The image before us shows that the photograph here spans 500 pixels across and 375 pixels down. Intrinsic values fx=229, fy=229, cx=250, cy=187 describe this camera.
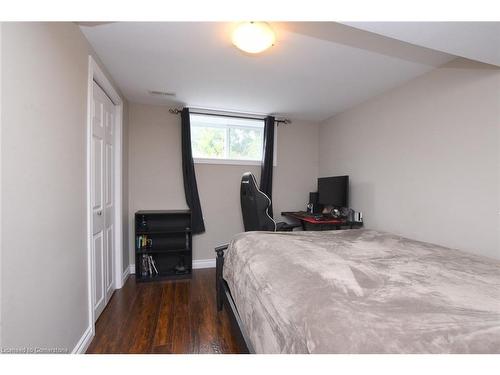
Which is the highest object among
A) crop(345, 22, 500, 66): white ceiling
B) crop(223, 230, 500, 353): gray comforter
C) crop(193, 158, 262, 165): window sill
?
crop(345, 22, 500, 66): white ceiling

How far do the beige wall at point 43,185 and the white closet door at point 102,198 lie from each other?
13.5 inches

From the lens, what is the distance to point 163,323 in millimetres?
1998

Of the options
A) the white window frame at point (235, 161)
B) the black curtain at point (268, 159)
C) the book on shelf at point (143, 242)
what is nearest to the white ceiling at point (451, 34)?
the black curtain at point (268, 159)

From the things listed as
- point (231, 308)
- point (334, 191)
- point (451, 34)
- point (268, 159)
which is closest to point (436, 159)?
point (451, 34)

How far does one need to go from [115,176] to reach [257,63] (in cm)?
198

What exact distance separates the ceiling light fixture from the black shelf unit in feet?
7.18

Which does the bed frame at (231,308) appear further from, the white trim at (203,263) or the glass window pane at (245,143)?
the glass window pane at (245,143)

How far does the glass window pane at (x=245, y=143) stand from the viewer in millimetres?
3660

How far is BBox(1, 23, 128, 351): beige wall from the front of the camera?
0.95m

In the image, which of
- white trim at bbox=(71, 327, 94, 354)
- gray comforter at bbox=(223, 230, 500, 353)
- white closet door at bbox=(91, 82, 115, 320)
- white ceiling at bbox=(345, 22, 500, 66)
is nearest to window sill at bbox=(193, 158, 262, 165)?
white closet door at bbox=(91, 82, 115, 320)

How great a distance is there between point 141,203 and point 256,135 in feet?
6.71

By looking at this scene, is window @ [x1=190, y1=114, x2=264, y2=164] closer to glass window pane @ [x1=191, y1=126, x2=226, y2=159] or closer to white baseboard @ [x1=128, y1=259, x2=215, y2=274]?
glass window pane @ [x1=191, y1=126, x2=226, y2=159]
